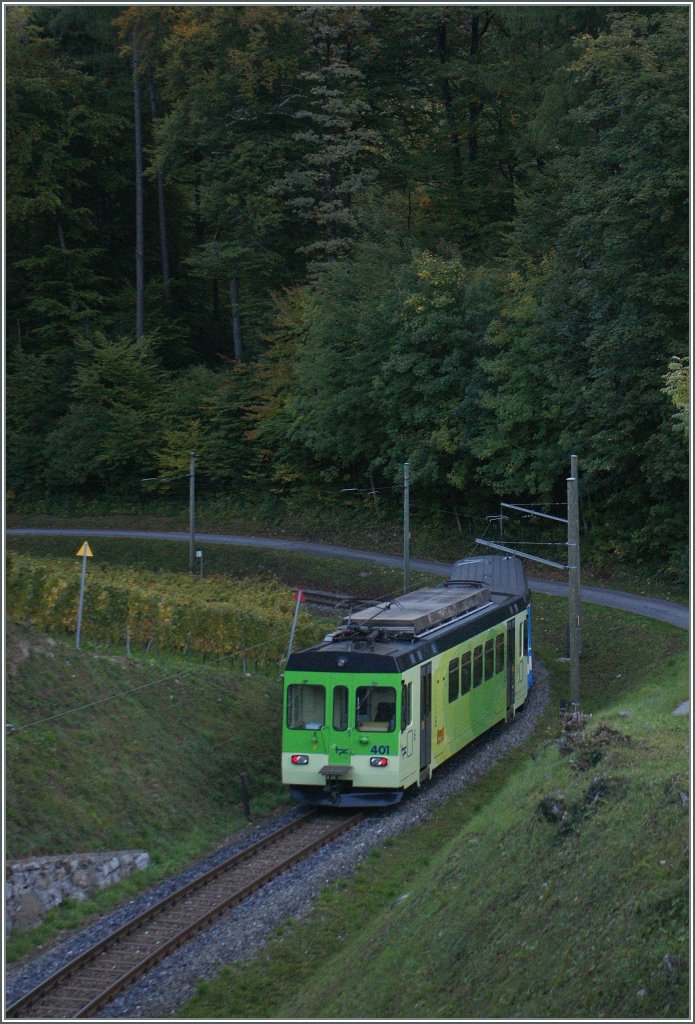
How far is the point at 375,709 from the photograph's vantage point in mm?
17625

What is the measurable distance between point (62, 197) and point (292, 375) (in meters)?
19.7

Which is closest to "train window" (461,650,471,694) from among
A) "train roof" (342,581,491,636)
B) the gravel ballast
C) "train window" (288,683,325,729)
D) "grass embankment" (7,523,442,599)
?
"train roof" (342,581,491,636)

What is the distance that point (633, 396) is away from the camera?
32750 mm

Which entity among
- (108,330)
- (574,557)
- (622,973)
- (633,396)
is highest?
(108,330)

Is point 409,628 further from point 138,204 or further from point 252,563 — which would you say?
point 138,204

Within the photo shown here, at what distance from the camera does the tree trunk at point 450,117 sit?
169 ft

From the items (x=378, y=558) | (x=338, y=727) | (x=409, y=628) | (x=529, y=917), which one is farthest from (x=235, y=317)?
(x=529, y=917)

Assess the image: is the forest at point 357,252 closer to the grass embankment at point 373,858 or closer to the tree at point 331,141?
the tree at point 331,141

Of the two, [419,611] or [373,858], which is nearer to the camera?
[373,858]

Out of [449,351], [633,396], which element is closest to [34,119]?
[449,351]

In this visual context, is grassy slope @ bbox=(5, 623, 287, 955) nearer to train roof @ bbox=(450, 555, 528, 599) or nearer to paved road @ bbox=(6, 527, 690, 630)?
train roof @ bbox=(450, 555, 528, 599)

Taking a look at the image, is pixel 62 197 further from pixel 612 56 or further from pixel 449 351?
pixel 612 56

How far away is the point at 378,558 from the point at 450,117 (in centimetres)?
2245

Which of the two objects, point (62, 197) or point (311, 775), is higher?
point (62, 197)
